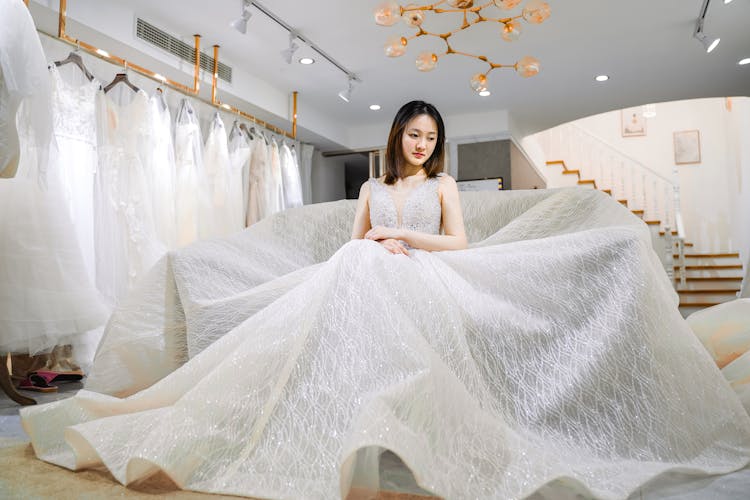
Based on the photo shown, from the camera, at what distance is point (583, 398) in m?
1.35

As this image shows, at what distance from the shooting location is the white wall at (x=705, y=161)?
8.95 m

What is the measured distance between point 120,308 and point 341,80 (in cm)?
445

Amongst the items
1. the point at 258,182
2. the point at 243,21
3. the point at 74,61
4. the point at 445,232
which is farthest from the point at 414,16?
the point at 258,182

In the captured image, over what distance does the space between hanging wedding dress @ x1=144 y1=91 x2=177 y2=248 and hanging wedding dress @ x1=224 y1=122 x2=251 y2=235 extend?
26.9 inches

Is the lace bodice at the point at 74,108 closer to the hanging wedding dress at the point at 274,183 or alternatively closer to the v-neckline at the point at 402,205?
the hanging wedding dress at the point at 274,183

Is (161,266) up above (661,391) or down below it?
above

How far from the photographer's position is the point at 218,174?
192 inches

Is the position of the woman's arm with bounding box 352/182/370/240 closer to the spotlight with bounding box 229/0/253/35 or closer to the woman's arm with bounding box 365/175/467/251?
the woman's arm with bounding box 365/175/467/251

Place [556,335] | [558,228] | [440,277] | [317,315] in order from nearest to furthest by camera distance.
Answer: [317,315] → [556,335] → [440,277] → [558,228]

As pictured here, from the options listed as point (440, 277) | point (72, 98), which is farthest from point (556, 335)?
point (72, 98)

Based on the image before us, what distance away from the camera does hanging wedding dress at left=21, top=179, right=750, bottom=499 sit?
3.55 ft

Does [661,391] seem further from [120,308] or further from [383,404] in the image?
[120,308]

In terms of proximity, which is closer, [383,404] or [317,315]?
[383,404]

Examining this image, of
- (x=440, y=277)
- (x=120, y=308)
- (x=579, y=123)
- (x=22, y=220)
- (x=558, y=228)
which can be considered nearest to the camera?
(x=440, y=277)
